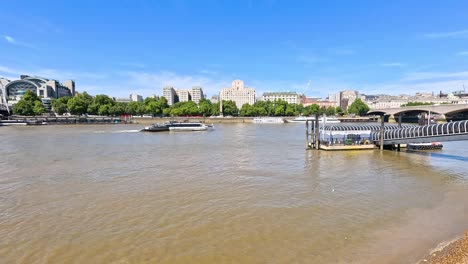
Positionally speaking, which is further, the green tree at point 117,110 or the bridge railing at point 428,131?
the green tree at point 117,110

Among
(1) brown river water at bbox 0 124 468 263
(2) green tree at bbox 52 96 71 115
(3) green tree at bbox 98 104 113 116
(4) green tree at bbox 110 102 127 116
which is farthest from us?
(4) green tree at bbox 110 102 127 116

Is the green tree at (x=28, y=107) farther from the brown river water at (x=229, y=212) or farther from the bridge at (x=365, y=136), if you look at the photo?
the bridge at (x=365, y=136)

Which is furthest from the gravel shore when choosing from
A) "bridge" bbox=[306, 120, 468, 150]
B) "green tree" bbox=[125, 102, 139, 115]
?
"green tree" bbox=[125, 102, 139, 115]

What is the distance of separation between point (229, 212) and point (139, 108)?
13038cm

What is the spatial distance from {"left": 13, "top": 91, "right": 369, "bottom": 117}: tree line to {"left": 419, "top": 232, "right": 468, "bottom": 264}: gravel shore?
90546 millimetres

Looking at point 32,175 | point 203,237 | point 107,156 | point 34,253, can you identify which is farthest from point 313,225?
point 107,156

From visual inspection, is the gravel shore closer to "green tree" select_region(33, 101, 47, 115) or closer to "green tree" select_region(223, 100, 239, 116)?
"green tree" select_region(33, 101, 47, 115)

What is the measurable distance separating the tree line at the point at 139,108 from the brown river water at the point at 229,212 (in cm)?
8165

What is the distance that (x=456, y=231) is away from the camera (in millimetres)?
10523

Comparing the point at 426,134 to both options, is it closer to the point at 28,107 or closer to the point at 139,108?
the point at 139,108

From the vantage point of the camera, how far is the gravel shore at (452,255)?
7589 millimetres

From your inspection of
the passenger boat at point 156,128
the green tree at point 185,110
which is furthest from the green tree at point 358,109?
the passenger boat at point 156,128

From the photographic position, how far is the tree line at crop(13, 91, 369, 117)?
111 meters

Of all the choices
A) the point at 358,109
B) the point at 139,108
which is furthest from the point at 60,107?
the point at 358,109
